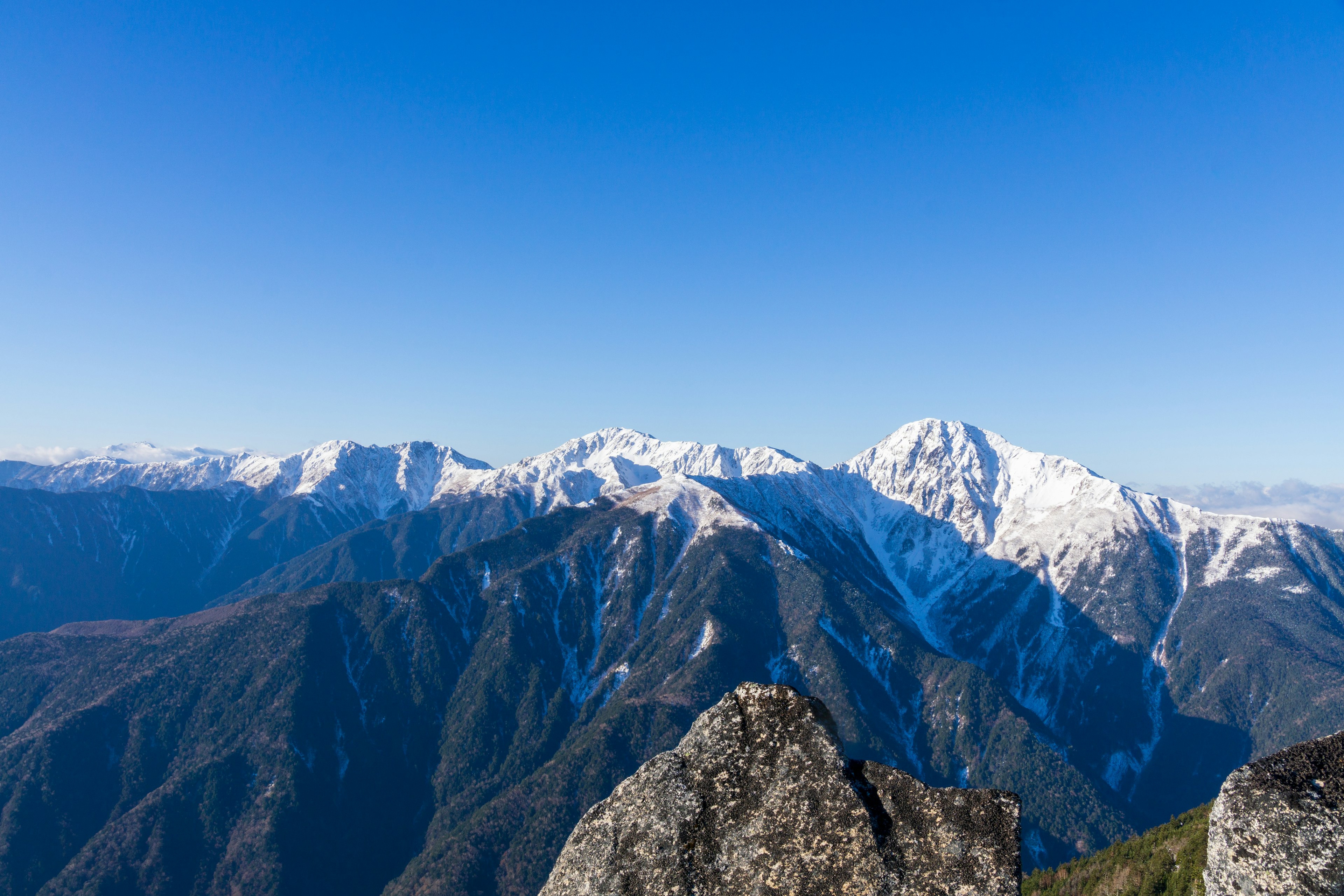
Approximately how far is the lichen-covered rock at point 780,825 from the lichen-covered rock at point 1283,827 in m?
7.65

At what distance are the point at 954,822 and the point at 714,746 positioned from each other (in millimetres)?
5164

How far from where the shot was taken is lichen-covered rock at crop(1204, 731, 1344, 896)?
51.0 feet

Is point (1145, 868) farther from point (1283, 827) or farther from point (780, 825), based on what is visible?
point (780, 825)

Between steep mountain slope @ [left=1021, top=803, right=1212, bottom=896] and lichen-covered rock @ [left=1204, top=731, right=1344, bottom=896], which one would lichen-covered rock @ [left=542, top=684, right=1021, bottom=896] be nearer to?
lichen-covered rock @ [left=1204, top=731, right=1344, bottom=896]

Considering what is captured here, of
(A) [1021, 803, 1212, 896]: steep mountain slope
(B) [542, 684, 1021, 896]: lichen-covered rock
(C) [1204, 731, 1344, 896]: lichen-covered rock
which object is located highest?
(B) [542, 684, 1021, 896]: lichen-covered rock

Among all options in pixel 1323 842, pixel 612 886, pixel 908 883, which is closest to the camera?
pixel 908 883

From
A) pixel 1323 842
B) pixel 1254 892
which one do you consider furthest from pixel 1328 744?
pixel 1254 892

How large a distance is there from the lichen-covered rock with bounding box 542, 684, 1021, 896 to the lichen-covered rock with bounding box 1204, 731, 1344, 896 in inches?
301

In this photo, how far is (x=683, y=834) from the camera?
14.5m

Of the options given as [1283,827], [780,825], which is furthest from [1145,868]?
[780,825]

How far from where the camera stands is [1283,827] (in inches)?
631

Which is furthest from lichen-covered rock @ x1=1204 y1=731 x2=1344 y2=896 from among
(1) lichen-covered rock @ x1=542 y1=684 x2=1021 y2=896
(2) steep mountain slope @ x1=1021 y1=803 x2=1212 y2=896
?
(2) steep mountain slope @ x1=1021 y1=803 x2=1212 y2=896

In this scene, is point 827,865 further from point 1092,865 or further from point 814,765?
point 1092,865

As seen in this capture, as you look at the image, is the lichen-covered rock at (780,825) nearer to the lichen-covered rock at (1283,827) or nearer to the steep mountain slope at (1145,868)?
the lichen-covered rock at (1283,827)
